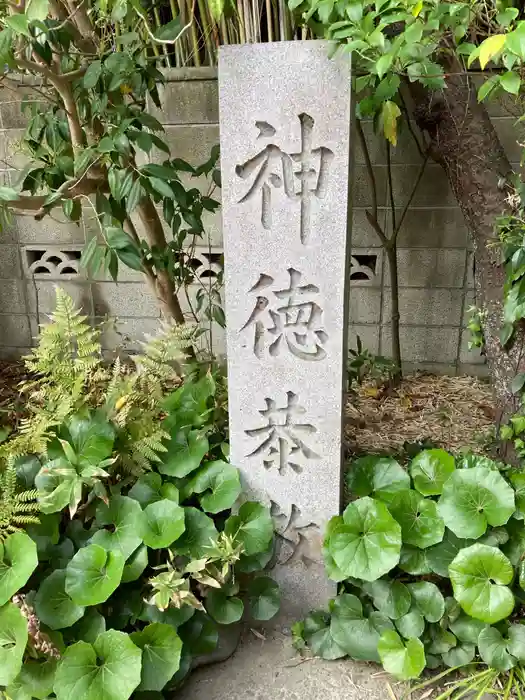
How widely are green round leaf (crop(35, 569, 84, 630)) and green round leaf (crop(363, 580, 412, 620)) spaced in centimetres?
94

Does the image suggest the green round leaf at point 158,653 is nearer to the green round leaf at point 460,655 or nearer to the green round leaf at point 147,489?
the green round leaf at point 147,489

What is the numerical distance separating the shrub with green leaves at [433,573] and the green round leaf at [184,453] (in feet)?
1.72

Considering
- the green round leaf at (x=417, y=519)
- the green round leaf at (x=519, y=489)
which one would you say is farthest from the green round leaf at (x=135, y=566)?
the green round leaf at (x=519, y=489)

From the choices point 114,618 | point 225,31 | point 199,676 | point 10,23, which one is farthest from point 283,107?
point 199,676

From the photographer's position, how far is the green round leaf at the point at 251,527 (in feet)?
6.41

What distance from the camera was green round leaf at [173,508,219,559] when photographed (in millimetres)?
1906

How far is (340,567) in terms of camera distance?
185 cm

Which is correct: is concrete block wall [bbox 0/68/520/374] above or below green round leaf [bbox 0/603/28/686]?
above

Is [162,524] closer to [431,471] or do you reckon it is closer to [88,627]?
[88,627]

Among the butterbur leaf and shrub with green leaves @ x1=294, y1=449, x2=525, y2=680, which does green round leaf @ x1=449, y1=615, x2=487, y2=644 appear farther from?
the butterbur leaf

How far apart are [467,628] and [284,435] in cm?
Result: 84

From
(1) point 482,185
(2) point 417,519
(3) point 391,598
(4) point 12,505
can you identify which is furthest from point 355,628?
(1) point 482,185

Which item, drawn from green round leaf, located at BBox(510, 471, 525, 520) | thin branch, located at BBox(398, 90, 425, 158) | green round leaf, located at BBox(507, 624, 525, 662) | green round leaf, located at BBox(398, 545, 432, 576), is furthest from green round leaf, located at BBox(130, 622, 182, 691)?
thin branch, located at BBox(398, 90, 425, 158)

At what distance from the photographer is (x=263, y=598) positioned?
79.2 inches
